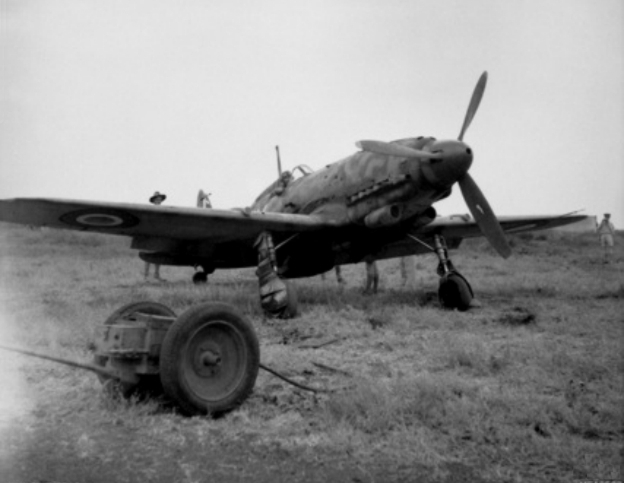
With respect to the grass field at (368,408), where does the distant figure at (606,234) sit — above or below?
above

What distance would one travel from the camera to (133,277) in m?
16.9

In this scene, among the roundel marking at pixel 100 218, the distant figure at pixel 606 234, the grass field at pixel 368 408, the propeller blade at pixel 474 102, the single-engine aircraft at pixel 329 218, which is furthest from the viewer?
the distant figure at pixel 606 234

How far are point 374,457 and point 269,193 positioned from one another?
30.5 ft

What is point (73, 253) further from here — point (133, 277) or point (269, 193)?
point (269, 193)

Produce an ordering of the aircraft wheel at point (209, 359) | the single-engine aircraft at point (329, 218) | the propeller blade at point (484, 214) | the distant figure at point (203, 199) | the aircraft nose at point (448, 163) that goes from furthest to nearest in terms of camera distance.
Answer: the distant figure at point (203, 199)
the propeller blade at point (484, 214)
the single-engine aircraft at point (329, 218)
the aircraft nose at point (448, 163)
the aircraft wheel at point (209, 359)

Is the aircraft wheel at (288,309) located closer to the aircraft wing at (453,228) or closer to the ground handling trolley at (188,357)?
the aircraft wing at (453,228)

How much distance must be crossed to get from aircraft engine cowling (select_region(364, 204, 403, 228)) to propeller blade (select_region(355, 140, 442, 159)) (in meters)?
0.98

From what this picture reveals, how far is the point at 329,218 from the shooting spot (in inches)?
382

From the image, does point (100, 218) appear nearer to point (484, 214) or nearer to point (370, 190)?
point (370, 190)

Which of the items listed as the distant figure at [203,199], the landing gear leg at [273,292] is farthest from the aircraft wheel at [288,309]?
the distant figure at [203,199]

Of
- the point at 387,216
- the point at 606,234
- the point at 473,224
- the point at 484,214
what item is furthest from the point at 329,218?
the point at 606,234

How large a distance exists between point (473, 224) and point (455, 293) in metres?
2.99

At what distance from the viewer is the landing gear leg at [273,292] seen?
8.29m

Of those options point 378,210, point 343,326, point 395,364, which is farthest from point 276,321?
point 395,364
